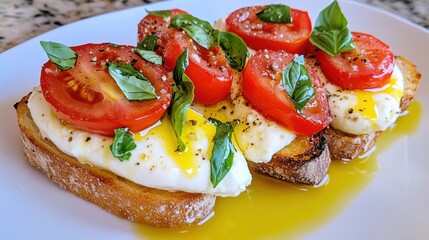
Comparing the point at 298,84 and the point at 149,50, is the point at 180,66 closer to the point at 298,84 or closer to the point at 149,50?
the point at 149,50

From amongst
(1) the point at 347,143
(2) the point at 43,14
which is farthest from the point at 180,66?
(2) the point at 43,14

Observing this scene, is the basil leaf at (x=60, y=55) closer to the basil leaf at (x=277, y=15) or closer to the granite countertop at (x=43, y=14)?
the basil leaf at (x=277, y=15)

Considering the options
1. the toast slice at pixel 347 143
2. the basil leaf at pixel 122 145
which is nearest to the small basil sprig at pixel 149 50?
the basil leaf at pixel 122 145

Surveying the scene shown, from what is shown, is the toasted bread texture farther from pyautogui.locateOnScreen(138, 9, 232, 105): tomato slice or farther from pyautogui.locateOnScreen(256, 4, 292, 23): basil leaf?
pyautogui.locateOnScreen(256, 4, 292, 23): basil leaf

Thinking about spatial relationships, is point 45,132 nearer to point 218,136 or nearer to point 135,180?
point 135,180

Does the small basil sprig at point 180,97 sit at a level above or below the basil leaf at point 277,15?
above
